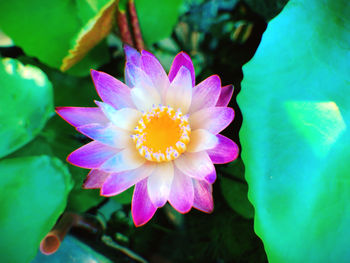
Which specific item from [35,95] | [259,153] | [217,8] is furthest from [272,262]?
[217,8]

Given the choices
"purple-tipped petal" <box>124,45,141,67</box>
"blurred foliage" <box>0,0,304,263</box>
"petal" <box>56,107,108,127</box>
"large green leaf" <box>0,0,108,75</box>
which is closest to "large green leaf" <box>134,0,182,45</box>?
"blurred foliage" <box>0,0,304,263</box>

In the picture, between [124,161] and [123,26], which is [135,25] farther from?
[124,161]

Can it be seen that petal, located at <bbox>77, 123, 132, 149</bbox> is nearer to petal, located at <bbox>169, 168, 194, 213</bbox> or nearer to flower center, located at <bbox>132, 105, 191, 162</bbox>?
flower center, located at <bbox>132, 105, 191, 162</bbox>

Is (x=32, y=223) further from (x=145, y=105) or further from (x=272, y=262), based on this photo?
(x=272, y=262)

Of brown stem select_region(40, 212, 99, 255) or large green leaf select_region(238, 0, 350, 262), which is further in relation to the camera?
brown stem select_region(40, 212, 99, 255)

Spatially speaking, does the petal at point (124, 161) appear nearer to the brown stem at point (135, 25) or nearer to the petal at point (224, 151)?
the petal at point (224, 151)

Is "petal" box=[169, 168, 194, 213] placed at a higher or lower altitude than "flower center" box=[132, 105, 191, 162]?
lower

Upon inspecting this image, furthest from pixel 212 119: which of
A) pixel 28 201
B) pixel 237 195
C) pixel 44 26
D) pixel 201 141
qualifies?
pixel 44 26
